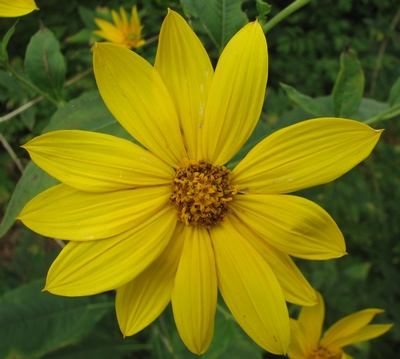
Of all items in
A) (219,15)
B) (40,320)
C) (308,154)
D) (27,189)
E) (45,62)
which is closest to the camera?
(308,154)

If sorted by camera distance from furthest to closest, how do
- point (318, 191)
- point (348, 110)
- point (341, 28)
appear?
point (341, 28), point (318, 191), point (348, 110)

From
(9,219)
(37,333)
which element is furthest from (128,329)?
(37,333)

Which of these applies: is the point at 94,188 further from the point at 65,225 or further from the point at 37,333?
the point at 37,333

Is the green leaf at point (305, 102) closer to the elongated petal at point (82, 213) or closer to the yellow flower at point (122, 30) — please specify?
the elongated petal at point (82, 213)

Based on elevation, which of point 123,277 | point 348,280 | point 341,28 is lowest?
point 348,280

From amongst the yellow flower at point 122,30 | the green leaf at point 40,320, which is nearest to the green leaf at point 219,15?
the yellow flower at point 122,30

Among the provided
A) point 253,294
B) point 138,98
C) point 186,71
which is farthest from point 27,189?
point 253,294

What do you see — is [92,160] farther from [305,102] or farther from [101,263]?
[305,102]

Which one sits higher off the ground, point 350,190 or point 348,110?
point 348,110
